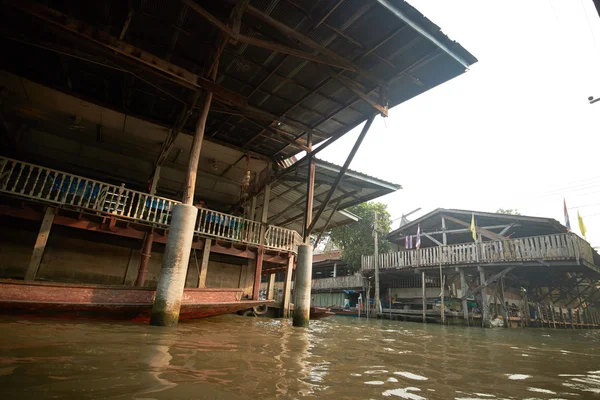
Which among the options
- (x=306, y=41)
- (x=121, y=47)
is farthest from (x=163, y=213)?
(x=306, y=41)

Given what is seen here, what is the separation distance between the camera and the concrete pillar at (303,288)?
8.70m

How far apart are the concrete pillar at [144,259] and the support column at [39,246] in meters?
2.38

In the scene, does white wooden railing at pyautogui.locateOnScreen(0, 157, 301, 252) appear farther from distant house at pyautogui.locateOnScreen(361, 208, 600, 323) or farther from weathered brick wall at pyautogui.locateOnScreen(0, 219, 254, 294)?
distant house at pyautogui.locateOnScreen(361, 208, 600, 323)

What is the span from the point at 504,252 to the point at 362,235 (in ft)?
35.5

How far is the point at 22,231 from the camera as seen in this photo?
10156mm

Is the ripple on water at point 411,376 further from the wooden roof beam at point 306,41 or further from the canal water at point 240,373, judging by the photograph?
the wooden roof beam at point 306,41

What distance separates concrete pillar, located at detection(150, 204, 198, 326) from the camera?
6.16 metres

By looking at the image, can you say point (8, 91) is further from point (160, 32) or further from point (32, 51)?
point (160, 32)

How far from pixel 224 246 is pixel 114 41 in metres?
6.81

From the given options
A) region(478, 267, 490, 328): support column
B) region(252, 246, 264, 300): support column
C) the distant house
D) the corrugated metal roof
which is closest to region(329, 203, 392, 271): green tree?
the distant house

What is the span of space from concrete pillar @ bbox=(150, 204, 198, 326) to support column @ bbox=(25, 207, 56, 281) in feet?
13.2

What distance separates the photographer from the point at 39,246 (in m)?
8.02

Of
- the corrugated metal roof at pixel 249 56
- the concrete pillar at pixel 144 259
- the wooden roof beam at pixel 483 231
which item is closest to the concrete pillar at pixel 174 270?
the concrete pillar at pixel 144 259

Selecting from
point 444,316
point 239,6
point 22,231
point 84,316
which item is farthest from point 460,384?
point 444,316
